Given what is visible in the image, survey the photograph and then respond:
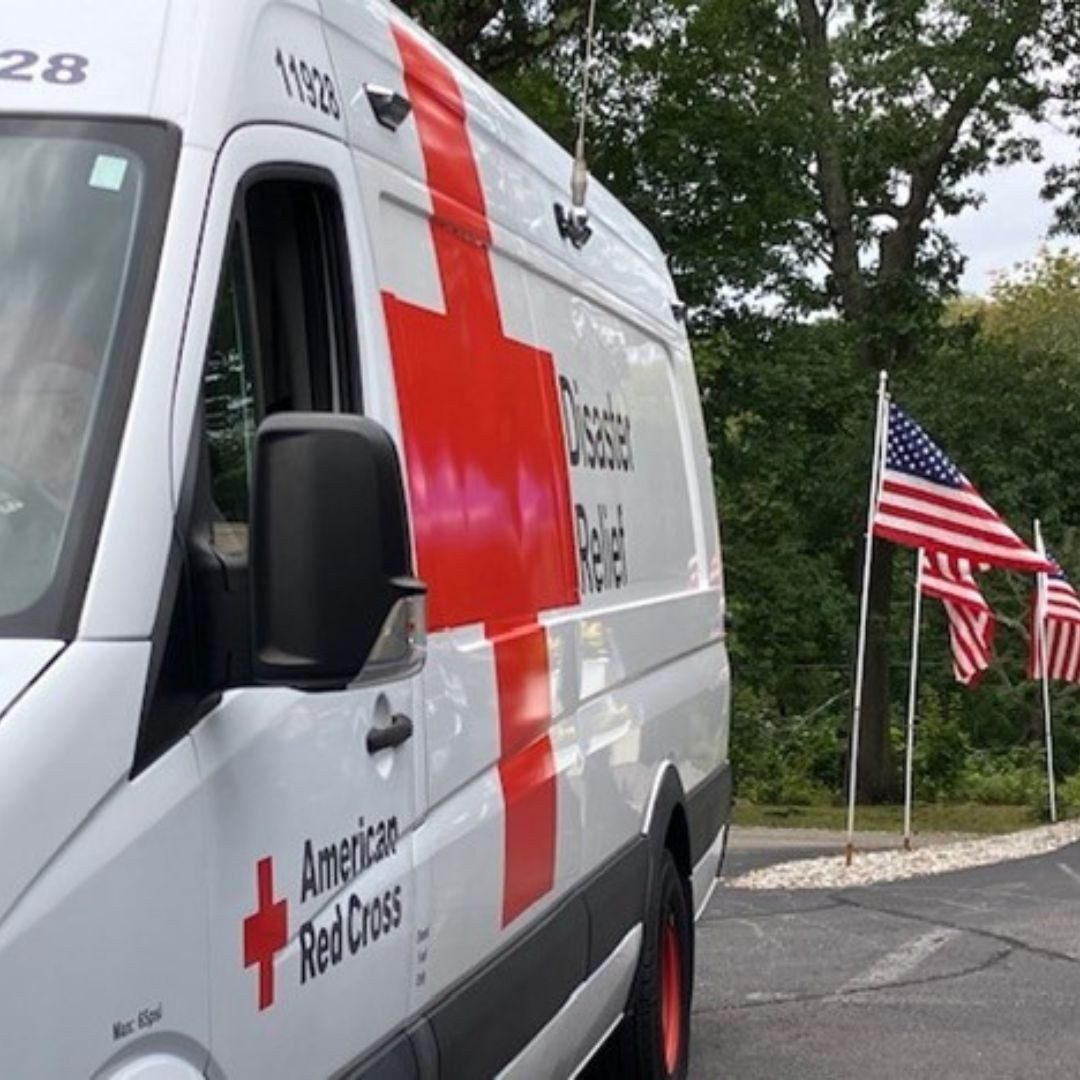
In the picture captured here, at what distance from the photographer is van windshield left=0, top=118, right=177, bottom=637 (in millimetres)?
2684

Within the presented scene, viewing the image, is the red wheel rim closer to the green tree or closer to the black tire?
the black tire

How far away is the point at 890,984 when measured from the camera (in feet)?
29.7

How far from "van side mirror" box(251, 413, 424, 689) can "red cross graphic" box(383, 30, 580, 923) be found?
3.63 feet

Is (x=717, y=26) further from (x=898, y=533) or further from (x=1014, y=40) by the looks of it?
(x=898, y=533)

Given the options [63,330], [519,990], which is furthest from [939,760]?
[63,330]

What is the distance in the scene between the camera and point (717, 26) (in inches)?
1025

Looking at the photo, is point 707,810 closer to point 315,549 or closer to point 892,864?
point 315,549

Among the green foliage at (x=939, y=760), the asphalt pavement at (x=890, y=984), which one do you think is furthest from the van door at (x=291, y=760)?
the green foliage at (x=939, y=760)

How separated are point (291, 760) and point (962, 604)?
1397 cm

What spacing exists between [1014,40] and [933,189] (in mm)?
3593

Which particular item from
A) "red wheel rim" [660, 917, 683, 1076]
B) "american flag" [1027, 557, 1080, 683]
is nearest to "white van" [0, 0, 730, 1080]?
"red wheel rim" [660, 917, 683, 1076]

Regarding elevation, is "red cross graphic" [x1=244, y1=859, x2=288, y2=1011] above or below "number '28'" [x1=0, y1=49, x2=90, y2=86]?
below

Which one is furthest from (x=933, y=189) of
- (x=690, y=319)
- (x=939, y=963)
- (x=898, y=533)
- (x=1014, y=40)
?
(x=939, y=963)

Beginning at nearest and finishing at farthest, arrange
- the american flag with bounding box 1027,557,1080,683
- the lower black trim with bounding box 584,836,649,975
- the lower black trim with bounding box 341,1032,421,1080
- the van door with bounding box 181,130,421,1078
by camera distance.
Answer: the van door with bounding box 181,130,421,1078, the lower black trim with bounding box 341,1032,421,1080, the lower black trim with bounding box 584,836,649,975, the american flag with bounding box 1027,557,1080,683
